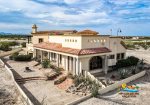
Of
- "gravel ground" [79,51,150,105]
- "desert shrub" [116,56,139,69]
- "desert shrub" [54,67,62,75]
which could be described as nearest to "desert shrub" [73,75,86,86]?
"gravel ground" [79,51,150,105]

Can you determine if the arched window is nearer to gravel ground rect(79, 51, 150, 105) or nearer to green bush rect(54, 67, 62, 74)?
green bush rect(54, 67, 62, 74)

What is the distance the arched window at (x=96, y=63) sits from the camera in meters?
24.4

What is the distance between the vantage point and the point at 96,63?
25047 mm

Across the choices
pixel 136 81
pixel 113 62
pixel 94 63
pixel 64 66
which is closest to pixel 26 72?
pixel 64 66

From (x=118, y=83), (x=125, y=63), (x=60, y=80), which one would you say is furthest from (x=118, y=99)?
(x=125, y=63)

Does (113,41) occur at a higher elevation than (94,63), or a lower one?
higher

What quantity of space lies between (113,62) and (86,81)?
909 centimetres

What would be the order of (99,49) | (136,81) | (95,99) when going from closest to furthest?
(95,99)
(136,81)
(99,49)

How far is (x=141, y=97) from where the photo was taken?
17.6 meters

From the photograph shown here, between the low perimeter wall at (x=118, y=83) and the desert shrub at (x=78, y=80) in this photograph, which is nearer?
the low perimeter wall at (x=118, y=83)

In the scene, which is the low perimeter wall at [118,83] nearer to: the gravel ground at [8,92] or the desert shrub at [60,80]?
the desert shrub at [60,80]

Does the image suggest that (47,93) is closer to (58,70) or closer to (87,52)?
(58,70)

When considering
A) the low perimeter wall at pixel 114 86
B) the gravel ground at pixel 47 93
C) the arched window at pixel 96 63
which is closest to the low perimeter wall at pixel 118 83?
the low perimeter wall at pixel 114 86

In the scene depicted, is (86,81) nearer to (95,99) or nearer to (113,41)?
(95,99)
